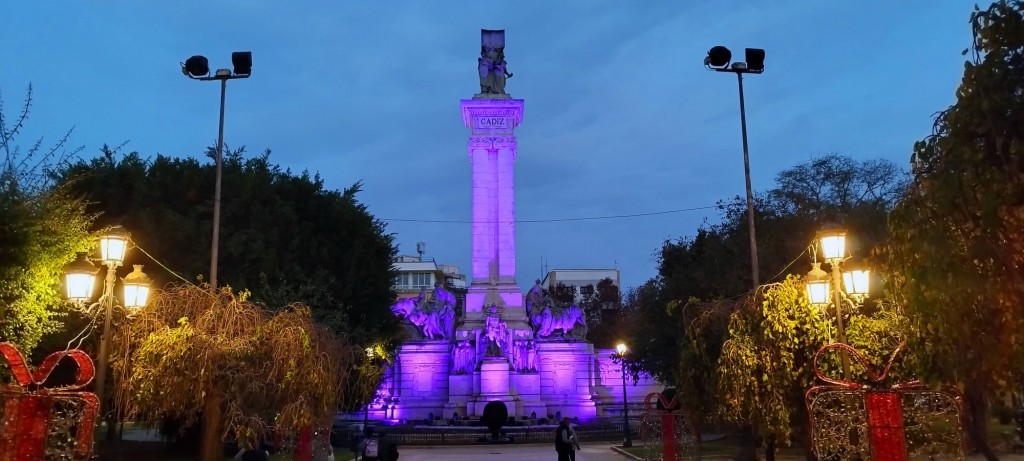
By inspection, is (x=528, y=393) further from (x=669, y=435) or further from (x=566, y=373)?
(x=669, y=435)

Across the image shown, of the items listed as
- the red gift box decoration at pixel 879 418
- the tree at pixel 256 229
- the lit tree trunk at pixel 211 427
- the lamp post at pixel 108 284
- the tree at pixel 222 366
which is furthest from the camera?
the tree at pixel 256 229

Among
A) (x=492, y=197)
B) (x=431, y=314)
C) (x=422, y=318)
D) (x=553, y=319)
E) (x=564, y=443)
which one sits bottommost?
(x=564, y=443)

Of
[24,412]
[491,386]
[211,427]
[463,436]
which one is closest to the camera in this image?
[24,412]

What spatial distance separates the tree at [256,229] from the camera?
85.7 ft

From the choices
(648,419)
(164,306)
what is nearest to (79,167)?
(164,306)

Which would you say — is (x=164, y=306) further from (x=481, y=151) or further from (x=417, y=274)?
(x=417, y=274)

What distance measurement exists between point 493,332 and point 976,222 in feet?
125

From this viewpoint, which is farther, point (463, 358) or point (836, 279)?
point (463, 358)

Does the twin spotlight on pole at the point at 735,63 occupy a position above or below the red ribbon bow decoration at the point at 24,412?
above

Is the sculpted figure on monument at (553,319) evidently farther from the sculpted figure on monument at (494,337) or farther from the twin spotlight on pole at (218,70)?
the twin spotlight on pole at (218,70)

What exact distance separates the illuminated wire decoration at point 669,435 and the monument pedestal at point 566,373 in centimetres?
2362

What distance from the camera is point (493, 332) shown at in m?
44.7

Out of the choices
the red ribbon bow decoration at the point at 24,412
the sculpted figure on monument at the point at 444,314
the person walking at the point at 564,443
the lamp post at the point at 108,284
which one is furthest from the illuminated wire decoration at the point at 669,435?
the sculpted figure on monument at the point at 444,314

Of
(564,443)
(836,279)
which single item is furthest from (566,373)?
(836,279)
